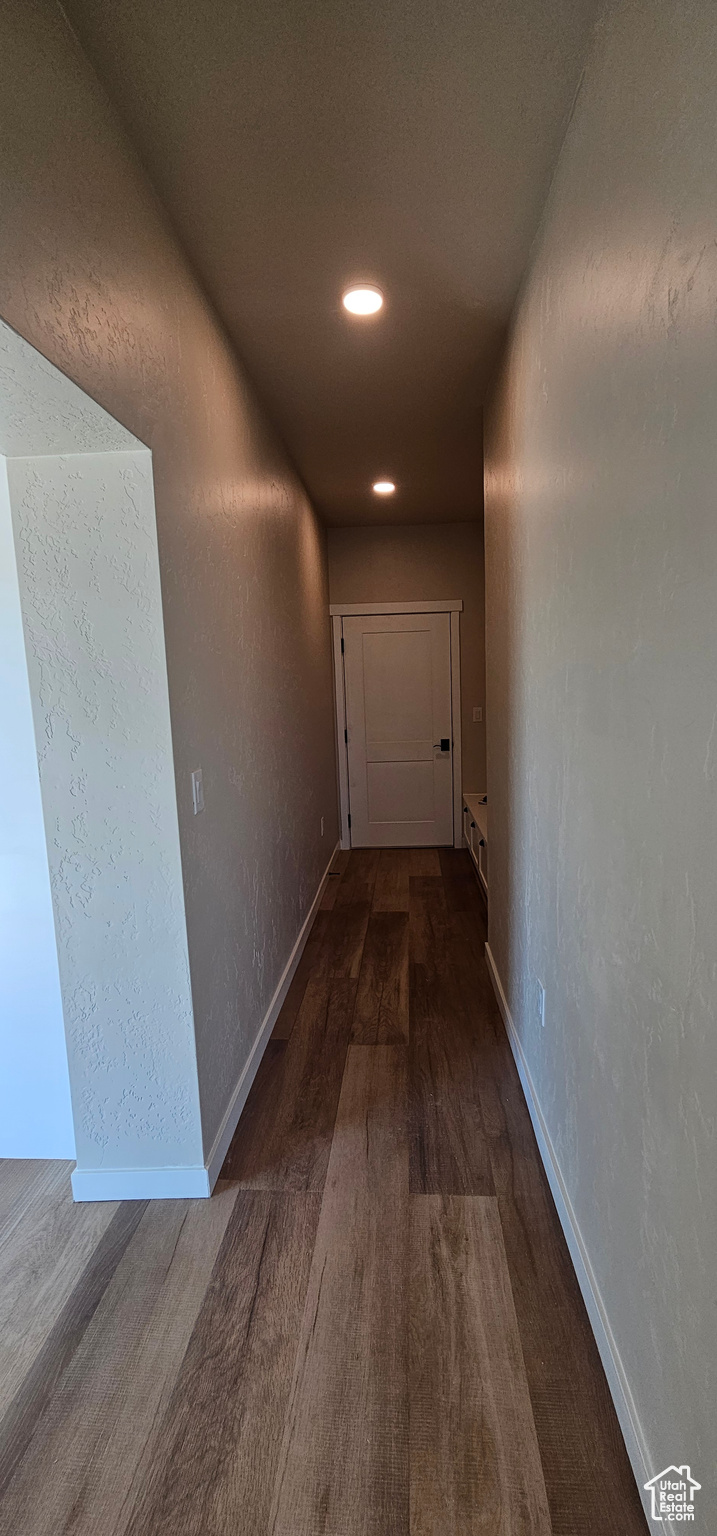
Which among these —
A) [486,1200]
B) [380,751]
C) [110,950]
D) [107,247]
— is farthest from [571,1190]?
[380,751]

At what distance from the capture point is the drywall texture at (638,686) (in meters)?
0.82

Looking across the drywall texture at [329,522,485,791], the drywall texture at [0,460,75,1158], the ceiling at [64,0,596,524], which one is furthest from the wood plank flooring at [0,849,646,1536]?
the drywall texture at [329,522,485,791]

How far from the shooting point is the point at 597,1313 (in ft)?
4.28

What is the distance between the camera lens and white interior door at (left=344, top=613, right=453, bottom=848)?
517cm

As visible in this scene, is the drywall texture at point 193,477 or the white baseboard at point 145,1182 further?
the white baseboard at point 145,1182

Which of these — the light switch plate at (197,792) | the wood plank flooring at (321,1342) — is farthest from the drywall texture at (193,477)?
the wood plank flooring at (321,1342)

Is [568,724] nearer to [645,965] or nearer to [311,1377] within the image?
[645,965]

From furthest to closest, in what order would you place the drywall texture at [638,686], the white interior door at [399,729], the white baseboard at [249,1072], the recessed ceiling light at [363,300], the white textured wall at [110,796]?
the white interior door at [399,729]
the recessed ceiling light at [363,300]
the white baseboard at [249,1072]
the white textured wall at [110,796]
the drywall texture at [638,686]

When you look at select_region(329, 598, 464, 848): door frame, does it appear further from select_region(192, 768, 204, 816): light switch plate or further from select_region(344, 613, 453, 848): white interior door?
select_region(192, 768, 204, 816): light switch plate

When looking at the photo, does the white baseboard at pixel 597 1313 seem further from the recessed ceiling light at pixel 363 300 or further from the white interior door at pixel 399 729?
the white interior door at pixel 399 729

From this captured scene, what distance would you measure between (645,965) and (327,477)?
3.48m

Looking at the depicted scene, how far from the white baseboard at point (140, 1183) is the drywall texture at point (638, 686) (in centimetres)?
96

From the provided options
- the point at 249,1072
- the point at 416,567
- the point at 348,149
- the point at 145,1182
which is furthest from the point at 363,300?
the point at 416,567

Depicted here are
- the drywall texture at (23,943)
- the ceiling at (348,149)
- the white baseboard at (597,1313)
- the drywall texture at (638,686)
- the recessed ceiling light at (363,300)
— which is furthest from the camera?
the recessed ceiling light at (363,300)
